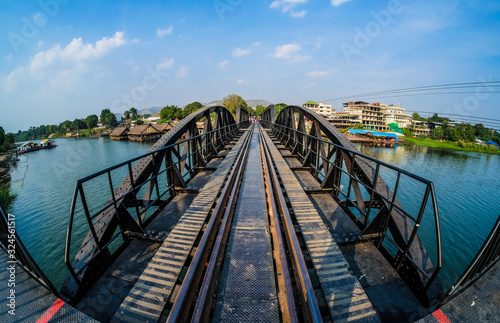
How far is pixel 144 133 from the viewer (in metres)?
61.0

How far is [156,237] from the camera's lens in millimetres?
3312

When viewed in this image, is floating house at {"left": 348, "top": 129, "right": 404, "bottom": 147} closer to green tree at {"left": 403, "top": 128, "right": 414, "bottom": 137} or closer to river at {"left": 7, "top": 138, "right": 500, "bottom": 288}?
green tree at {"left": 403, "top": 128, "right": 414, "bottom": 137}

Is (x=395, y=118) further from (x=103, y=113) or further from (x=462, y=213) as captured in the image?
(x=103, y=113)

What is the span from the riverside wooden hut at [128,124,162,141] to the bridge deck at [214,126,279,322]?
65.1 meters

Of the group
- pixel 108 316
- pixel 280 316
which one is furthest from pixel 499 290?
pixel 108 316

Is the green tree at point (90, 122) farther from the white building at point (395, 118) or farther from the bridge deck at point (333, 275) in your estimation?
the white building at point (395, 118)

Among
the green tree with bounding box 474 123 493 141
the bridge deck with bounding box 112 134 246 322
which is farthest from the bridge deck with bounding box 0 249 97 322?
the green tree with bounding box 474 123 493 141

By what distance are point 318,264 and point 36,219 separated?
16.8 m

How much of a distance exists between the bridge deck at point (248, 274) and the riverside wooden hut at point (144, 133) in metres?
65.1

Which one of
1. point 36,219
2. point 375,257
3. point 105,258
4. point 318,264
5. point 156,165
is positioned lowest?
point 36,219

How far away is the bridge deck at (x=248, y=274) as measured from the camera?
203 centimetres

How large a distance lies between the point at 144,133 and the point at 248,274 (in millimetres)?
67909

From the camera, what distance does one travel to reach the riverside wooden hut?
60131 mm

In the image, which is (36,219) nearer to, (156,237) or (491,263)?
(156,237)
